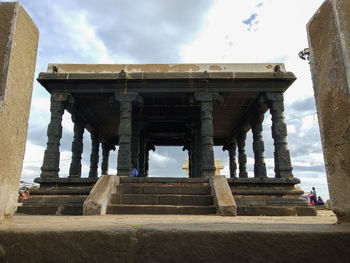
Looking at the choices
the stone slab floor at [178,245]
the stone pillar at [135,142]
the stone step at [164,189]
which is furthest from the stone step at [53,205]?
the stone slab floor at [178,245]

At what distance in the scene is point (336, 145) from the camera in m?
2.24

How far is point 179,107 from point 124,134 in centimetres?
351

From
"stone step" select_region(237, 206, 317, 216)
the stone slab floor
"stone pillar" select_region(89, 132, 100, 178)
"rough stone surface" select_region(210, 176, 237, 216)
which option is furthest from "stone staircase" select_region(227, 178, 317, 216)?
"stone pillar" select_region(89, 132, 100, 178)

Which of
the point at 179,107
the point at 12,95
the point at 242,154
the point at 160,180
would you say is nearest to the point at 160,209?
the point at 160,180

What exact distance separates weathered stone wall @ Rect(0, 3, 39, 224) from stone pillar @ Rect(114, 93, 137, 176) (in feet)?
19.3

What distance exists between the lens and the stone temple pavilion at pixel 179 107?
24.6ft

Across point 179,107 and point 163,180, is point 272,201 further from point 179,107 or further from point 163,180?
point 179,107

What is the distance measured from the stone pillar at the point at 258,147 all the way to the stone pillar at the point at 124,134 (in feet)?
16.9

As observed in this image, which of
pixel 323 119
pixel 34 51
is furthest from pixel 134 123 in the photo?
pixel 323 119

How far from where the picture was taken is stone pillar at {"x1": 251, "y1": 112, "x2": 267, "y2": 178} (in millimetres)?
10547

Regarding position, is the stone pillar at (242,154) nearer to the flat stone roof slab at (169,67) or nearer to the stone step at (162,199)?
the flat stone roof slab at (169,67)

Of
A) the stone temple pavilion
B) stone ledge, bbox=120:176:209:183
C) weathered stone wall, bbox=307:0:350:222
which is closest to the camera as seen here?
weathered stone wall, bbox=307:0:350:222

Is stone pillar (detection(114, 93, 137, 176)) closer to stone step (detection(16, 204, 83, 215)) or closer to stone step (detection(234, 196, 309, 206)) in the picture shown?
stone step (detection(16, 204, 83, 215))

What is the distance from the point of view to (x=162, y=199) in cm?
593
